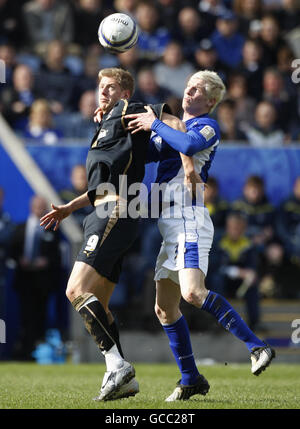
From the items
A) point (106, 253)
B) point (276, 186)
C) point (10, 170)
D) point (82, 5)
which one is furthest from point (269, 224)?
point (106, 253)

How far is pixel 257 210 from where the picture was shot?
39.8ft

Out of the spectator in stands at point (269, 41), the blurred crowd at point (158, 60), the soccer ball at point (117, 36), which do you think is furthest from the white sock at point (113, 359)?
the spectator in stands at point (269, 41)

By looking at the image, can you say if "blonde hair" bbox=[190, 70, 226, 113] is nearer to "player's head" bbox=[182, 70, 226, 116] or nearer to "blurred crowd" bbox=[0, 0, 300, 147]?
"player's head" bbox=[182, 70, 226, 116]

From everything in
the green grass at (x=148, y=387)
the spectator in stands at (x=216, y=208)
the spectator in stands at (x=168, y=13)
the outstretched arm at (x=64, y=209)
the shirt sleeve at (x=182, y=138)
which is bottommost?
the green grass at (x=148, y=387)

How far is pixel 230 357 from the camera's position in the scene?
11.3m

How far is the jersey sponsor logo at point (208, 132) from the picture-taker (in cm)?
604

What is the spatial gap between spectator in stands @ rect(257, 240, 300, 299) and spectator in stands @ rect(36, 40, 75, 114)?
12.1ft

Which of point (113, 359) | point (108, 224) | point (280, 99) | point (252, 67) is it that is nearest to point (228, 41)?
point (252, 67)

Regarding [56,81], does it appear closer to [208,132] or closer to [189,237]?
[208,132]

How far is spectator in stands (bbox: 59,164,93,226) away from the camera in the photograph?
37.7 ft

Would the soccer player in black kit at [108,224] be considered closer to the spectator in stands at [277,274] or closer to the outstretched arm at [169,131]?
the outstretched arm at [169,131]

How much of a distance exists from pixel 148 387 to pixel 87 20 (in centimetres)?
868

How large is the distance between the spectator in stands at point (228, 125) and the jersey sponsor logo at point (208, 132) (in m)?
6.85

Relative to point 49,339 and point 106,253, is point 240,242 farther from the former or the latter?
point 106,253
